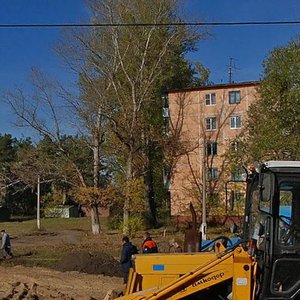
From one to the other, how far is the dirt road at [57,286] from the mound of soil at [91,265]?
2.96 ft

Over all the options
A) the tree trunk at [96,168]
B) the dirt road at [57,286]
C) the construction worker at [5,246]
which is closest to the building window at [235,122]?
the tree trunk at [96,168]

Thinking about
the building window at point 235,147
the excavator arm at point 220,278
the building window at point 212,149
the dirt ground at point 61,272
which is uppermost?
the building window at point 212,149

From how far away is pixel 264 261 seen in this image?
299 inches

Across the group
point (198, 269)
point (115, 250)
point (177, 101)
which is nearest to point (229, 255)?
point (198, 269)

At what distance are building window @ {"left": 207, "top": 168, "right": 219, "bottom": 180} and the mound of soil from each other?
111ft

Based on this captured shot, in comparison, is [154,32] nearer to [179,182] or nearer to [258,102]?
[258,102]

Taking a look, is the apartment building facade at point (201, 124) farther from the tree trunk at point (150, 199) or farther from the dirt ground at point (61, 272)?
the dirt ground at point (61, 272)

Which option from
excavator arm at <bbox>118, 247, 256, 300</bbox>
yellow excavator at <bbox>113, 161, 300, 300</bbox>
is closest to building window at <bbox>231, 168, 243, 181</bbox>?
yellow excavator at <bbox>113, 161, 300, 300</bbox>

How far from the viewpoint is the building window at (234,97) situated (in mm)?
60969

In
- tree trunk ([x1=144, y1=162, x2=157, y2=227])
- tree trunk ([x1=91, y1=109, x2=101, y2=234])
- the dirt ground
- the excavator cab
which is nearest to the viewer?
the excavator cab

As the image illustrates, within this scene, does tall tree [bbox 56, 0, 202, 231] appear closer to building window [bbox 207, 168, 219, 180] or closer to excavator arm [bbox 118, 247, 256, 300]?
building window [bbox 207, 168, 219, 180]

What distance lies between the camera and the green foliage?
3612cm

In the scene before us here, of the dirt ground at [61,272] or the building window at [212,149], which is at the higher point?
the building window at [212,149]

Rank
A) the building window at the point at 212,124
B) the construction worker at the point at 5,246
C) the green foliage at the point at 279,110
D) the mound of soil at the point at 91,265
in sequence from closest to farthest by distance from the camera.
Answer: the mound of soil at the point at 91,265, the construction worker at the point at 5,246, the green foliage at the point at 279,110, the building window at the point at 212,124
